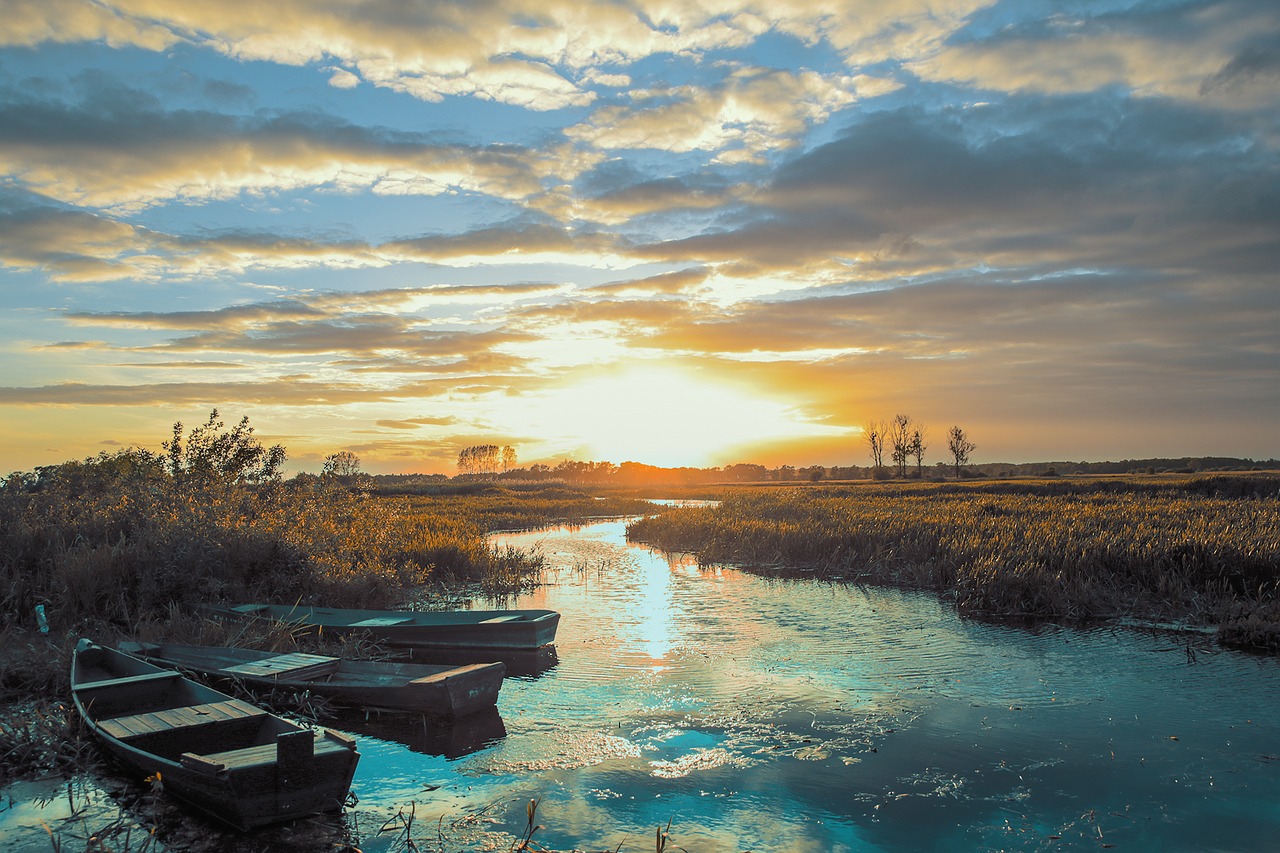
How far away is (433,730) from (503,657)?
3.19 metres

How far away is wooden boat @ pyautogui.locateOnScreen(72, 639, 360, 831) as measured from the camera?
6215 mm

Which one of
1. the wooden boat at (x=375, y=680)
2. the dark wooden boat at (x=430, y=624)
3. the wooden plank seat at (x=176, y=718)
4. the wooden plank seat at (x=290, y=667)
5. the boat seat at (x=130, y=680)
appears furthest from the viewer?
the dark wooden boat at (x=430, y=624)

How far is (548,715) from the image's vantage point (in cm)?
998

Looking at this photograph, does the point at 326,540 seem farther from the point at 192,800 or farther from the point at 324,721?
the point at 192,800

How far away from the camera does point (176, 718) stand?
7.65 m

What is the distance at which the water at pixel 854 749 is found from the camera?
6.71 metres

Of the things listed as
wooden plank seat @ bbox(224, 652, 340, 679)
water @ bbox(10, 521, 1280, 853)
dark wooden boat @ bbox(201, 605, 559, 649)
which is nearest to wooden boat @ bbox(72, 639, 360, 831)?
water @ bbox(10, 521, 1280, 853)

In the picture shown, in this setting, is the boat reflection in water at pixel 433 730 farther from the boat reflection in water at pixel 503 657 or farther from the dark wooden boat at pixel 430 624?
the dark wooden boat at pixel 430 624

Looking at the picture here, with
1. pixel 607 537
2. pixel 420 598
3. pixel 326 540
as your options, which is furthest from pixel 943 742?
pixel 607 537

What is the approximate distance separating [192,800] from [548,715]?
14.3 ft

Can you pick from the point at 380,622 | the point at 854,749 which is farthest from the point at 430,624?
the point at 854,749

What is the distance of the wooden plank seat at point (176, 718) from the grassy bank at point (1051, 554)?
1419 centimetres

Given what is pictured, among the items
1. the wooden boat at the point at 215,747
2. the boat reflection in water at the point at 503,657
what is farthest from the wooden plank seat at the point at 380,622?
the wooden boat at the point at 215,747

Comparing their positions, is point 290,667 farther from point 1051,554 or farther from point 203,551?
point 1051,554
